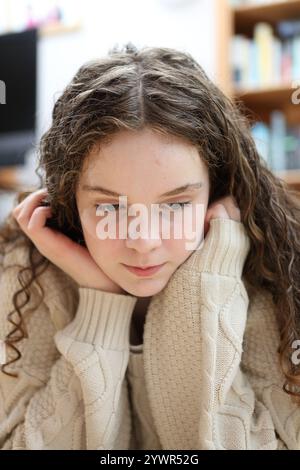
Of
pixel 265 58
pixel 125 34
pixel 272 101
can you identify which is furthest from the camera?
pixel 125 34

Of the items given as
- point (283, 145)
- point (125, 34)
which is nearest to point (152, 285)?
point (283, 145)

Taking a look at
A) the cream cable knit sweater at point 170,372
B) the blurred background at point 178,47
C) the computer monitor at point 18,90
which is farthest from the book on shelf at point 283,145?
the cream cable knit sweater at point 170,372

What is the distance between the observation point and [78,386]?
3.01ft

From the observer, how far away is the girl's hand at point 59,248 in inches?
37.2

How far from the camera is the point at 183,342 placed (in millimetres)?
889

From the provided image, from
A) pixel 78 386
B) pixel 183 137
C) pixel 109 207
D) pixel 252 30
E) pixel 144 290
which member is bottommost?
pixel 78 386

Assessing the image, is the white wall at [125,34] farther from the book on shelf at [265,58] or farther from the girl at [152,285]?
the girl at [152,285]

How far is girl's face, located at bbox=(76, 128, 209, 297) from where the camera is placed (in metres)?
0.82

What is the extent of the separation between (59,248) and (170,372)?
27 cm

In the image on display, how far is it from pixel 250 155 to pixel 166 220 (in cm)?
22

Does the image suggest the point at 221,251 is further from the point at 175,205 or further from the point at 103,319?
the point at 103,319

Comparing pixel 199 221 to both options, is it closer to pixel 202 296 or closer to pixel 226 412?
pixel 202 296

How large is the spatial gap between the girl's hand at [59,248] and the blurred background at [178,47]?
53.2 inches

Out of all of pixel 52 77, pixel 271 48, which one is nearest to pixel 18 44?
pixel 52 77
